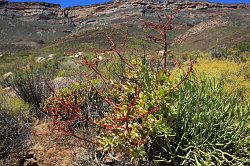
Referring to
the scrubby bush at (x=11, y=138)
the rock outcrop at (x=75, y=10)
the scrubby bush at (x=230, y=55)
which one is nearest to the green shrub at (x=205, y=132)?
the scrubby bush at (x=11, y=138)

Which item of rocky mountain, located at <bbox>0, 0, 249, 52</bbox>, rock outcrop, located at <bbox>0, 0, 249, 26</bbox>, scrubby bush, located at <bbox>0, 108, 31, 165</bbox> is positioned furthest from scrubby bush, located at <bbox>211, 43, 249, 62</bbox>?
rock outcrop, located at <bbox>0, 0, 249, 26</bbox>

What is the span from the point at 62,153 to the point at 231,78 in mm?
5358

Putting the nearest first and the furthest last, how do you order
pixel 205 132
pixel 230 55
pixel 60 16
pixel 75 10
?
pixel 205 132 → pixel 230 55 → pixel 60 16 → pixel 75 10

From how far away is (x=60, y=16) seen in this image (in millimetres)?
128625

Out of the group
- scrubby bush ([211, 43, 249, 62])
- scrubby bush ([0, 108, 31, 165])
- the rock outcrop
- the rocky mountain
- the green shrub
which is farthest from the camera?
the rock outcrop

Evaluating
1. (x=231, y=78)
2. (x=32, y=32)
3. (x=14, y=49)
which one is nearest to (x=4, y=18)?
(x=32, y=32)

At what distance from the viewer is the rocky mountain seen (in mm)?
88125

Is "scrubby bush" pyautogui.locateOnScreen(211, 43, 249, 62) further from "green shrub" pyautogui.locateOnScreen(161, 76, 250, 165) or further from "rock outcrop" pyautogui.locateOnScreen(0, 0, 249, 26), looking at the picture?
"rock outcrop" pyautogui.locateOnScreen(0, 0, 249, 26)

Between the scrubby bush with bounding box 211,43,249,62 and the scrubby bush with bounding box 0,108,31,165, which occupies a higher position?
the scrubby bush with bounding box 0,108,31,165

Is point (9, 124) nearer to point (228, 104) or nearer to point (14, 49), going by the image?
point (228, 104)

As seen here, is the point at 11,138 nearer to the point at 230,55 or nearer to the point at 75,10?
the point at 230,55

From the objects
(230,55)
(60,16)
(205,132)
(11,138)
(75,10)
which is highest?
(205,132)

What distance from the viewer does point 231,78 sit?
Result: 1074cm

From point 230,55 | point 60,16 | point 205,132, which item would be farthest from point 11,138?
point 60,16
